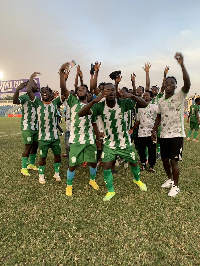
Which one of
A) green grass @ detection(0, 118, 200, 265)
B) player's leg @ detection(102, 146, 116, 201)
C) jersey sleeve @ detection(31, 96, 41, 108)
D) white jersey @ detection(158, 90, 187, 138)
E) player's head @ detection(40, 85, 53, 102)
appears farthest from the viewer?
jersey sleeve @ detection(31, 96, 41, 108)

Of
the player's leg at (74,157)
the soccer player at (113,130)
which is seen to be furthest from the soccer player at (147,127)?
the player's leg at (74,157)

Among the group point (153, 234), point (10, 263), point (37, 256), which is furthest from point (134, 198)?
point (10, 263)

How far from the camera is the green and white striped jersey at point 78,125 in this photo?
4617 mm

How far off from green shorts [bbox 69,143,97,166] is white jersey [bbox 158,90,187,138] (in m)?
1.56

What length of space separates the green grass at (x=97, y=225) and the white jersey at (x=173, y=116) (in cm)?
129

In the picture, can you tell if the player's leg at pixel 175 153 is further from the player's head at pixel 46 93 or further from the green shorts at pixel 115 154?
the player's head at pixel 46 93

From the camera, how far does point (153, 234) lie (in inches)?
124

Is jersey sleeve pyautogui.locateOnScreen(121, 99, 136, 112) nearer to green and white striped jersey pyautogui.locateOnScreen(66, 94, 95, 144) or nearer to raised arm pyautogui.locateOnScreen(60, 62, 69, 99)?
green and white striped jersey pyautogui.locateOnScreen(66, 94, 95, 144)

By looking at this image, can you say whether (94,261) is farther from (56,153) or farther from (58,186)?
(56,153)

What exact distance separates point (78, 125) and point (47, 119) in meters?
1.04

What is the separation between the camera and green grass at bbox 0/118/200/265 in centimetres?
269

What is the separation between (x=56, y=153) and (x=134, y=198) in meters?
2.26

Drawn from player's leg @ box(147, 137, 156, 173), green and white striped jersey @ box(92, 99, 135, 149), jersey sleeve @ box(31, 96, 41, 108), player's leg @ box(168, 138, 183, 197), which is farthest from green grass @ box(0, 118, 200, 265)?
jersey sleeve @ box(31, 96, 41, 108)

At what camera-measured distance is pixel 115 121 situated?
4.29 m
